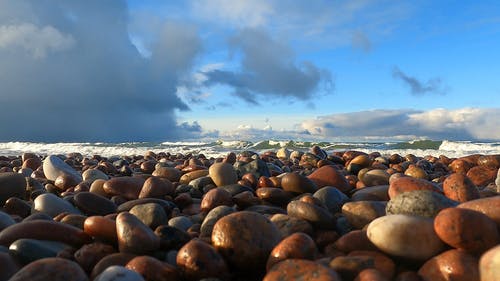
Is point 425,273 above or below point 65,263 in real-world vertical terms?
below

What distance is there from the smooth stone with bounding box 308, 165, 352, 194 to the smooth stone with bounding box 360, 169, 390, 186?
0.53 m

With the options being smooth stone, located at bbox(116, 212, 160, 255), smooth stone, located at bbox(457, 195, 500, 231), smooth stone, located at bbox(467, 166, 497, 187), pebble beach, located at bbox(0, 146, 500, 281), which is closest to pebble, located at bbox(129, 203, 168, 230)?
pebble beach, located at bbox(0, 146, 500, 281)

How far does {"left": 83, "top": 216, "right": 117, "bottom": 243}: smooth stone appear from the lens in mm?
2359

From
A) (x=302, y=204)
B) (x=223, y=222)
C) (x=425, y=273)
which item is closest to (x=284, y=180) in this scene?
(x=302, y=204)

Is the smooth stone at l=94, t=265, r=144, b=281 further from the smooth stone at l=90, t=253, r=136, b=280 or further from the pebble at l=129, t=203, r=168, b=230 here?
the pebble at l=129, t=203, r=168, b=230

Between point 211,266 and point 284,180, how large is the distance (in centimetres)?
171

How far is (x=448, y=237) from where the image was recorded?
6.29ft

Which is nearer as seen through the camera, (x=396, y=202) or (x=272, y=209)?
(x=396, y=202)

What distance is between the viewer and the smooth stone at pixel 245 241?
212cm

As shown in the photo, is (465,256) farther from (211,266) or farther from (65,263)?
(65,263)

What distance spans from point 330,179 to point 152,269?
2329mm

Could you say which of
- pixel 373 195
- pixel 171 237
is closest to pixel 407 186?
pixel 373 195

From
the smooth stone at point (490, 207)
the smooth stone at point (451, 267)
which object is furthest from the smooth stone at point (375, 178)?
the smooth stone at point (451, 267)

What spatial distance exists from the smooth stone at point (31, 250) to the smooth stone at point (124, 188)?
5.21 ft
